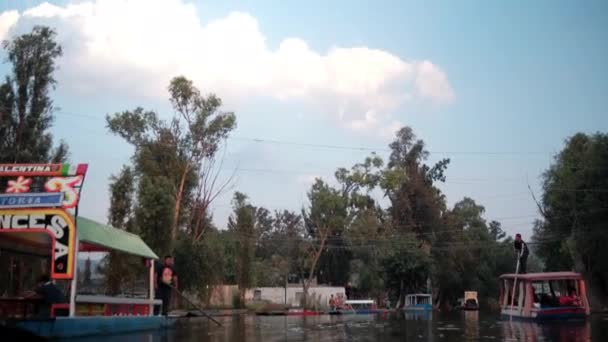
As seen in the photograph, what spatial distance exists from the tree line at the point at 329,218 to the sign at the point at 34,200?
31.1 ft

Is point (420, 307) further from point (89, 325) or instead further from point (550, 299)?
point (89, 325)

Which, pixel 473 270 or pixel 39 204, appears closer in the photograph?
pixel 39 204

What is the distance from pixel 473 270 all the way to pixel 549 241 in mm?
24688

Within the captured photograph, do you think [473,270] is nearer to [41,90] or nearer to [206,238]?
[206,238]

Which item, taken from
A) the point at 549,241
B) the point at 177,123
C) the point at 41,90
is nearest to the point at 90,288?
the point at 41,90

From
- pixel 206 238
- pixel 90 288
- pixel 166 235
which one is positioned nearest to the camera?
pixel 90 288

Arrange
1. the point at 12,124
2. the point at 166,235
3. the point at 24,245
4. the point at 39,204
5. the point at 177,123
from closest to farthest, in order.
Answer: the point at 39,204, the point at 24,245, the point at 12,124, the point at 166,235, the point at 177,123

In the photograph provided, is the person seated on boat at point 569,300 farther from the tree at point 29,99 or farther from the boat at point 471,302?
the boat at point 471,302

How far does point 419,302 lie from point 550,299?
30.8 metres

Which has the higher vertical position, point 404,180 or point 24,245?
point 404,180

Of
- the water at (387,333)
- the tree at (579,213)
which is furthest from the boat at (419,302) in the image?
the water at (387,333)

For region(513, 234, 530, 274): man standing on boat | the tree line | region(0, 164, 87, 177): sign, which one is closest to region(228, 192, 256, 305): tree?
the tree line

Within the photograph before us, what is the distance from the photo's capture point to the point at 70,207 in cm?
1502

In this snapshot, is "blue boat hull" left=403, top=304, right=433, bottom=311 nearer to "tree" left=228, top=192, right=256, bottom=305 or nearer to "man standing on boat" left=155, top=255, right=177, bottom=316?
"tree" left=228, top=192, right=256, bottom=305
